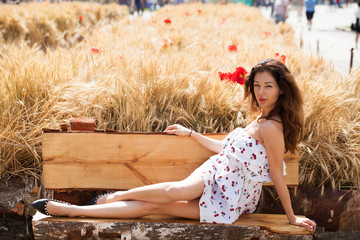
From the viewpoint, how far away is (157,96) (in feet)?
10.7

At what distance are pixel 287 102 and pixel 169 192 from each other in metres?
0.85

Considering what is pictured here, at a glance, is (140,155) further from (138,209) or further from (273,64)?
(273,64)

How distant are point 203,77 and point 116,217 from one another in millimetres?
1377

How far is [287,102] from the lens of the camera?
2500mm

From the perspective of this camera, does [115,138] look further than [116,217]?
Yes

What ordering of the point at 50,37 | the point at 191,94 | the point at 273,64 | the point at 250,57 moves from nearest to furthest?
the point at 273,64
the point at 191,94
the point at 250,57
the point at 50,37

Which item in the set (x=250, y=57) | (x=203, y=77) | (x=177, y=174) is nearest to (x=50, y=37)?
(x=250, y=57)

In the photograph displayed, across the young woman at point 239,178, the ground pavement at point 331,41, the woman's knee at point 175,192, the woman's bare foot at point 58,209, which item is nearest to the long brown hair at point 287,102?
the young woman at point 239,178

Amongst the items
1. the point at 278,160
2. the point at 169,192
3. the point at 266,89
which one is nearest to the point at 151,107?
the point at 169,192

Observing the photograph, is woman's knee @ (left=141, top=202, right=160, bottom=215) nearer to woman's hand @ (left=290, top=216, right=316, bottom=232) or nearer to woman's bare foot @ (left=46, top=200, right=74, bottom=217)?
woman's bare foot @ (left=46, top=200, right=74, bottom=217)

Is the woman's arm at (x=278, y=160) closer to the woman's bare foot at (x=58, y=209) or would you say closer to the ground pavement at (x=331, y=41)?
the woman's bare foot at (x=58, y=209)

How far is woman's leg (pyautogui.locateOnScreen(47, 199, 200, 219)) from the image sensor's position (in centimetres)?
252

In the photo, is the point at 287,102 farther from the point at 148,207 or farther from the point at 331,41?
the point at 331,41

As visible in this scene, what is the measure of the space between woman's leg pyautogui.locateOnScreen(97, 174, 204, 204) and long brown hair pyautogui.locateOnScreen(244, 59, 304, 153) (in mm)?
582
